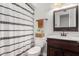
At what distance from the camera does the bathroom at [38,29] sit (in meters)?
1.33

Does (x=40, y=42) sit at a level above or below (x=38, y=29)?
below

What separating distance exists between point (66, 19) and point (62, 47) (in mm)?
848

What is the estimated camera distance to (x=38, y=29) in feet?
7.84

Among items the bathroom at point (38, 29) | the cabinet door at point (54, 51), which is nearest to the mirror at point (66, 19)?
the bathroom at point (38, 29)

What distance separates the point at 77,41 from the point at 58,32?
0.91 m

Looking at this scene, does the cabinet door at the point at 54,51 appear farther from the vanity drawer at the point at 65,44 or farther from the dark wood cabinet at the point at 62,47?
the vanity drawer at the point at 65,44

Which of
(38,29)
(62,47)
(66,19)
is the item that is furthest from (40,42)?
(66,19)

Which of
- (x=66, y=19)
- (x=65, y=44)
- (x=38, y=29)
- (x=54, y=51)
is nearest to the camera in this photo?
(x=65, y=44)

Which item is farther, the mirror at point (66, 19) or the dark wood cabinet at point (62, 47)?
the mirror at point (66, 19)

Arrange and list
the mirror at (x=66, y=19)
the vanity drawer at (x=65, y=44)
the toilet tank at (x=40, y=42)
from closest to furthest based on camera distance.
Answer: the vanity drawer at (x=65, y=44), the mirror at (x=66, y=19), the toilet tank at (x=40, y=42)

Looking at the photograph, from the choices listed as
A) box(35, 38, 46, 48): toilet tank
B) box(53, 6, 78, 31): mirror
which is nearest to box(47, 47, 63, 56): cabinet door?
box(35, 38, 46, 48): toilet tank

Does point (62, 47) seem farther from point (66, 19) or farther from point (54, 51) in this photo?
point (66, 19)

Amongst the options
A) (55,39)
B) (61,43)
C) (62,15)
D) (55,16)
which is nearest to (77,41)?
(61,43)

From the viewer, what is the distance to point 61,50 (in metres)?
1.83
